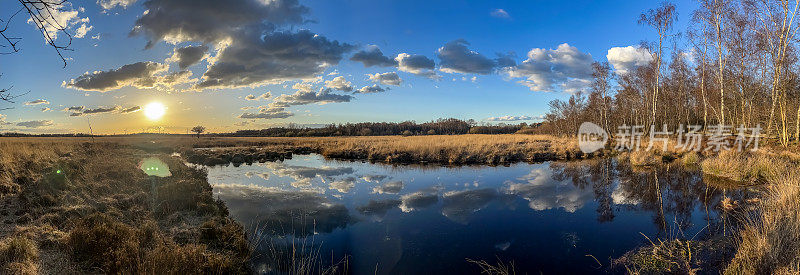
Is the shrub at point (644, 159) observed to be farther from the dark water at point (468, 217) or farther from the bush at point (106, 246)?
the bush at point (106, 246)

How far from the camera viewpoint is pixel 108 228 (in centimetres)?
629

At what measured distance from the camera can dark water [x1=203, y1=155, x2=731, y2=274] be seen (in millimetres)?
6820

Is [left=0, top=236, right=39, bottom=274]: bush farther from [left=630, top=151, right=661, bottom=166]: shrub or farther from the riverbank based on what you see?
[left=630, top=151, right=661, bottom=166]: shrub

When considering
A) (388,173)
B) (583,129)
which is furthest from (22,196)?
(583,129)

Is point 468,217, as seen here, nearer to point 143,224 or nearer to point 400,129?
point 143,224

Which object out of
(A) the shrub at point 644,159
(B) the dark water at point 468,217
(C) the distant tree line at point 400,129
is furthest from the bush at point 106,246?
(C) the distant tree line at point 400,129

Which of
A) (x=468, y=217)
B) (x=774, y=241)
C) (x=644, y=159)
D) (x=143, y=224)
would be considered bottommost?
(x=468, y=217)

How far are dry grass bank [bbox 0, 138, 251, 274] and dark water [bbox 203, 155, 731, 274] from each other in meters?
1.09

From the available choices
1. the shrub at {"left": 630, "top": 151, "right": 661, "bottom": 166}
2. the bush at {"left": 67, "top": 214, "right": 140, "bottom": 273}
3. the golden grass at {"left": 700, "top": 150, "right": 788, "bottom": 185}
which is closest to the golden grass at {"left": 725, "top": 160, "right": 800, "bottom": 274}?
the bush at {"left": 67, "top": 214, "right": 140, "bottom": 273}

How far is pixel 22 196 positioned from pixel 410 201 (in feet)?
36.2

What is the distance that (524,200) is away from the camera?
12.0 m

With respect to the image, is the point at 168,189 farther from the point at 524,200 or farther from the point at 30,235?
the point at 524,200

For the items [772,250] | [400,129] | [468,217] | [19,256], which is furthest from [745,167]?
[400,129]

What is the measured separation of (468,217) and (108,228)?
27.8ft
